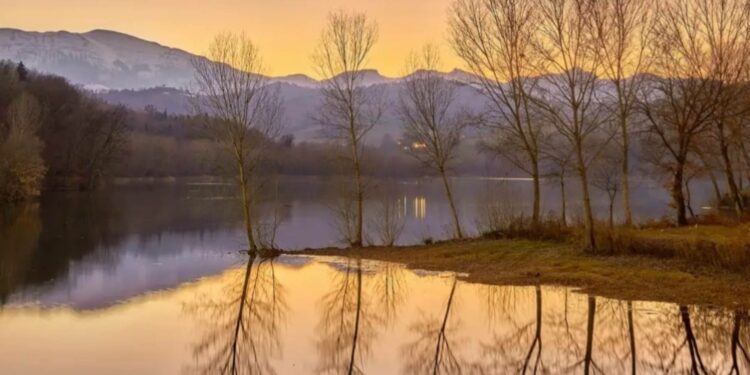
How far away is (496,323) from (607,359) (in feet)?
10.6

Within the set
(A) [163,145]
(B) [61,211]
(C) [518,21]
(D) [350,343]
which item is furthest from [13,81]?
(D) [350,343]

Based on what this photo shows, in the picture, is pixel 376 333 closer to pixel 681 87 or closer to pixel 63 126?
pixel 681 87

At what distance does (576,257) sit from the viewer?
20.8 metres

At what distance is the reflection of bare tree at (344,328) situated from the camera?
37.6 feet

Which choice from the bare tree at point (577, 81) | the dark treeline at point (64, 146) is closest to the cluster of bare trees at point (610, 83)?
the bare tree at point (577, 81)

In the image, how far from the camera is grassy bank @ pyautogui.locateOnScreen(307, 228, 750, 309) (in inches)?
626

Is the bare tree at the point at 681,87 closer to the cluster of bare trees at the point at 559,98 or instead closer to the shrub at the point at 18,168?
the cluster of bare trees at the point at 559,98

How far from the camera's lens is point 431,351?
12188mm

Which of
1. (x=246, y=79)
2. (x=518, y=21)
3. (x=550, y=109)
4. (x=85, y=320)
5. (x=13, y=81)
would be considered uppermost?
(x=13, y=81)

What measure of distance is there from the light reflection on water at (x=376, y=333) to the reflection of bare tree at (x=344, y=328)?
3 cm

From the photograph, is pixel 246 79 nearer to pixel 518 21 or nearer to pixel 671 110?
pixel 518 21

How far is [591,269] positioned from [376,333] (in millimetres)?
8211

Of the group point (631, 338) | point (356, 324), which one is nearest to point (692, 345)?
point (631, 338)

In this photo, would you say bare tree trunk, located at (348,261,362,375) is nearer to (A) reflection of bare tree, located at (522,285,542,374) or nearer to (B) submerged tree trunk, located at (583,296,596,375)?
(A) reflection of bare tree, located at (522,285,542,374)
